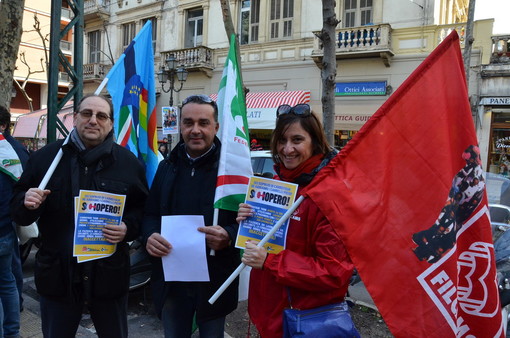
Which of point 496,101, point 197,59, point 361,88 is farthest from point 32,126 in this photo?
point 496,101

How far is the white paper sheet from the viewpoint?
2188 mm

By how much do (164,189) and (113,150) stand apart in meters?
0.41

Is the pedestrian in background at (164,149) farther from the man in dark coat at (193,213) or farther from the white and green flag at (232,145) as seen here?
the man in dark coat at (193,213)

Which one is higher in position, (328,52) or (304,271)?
(328,52)

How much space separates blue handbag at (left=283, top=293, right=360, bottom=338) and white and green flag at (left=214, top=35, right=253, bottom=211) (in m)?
0.73

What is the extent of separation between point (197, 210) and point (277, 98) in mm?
14031

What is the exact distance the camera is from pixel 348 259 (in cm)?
176

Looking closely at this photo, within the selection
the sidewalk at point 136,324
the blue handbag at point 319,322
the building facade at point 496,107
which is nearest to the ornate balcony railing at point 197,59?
the building facade at point 496,107

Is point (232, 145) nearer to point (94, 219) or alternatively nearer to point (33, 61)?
point (94, 219)

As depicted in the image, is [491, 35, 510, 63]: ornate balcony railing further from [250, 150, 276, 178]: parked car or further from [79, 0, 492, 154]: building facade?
[250, 150, 276, 178]: parked car

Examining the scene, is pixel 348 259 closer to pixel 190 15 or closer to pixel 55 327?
pixel 55 327

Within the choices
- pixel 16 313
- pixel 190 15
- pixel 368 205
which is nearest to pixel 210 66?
pixel 190 15

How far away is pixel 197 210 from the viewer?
230cm

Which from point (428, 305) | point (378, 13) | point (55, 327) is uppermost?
point (378, 13)
